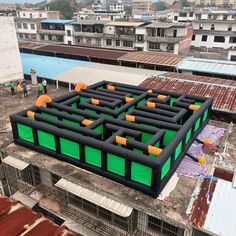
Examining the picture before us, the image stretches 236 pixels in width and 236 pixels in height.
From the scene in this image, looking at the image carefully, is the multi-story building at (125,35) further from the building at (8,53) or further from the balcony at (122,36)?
the building at (8,53)

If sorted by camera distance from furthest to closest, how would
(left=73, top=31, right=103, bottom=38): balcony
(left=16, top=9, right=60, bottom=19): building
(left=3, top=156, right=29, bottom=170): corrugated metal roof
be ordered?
1. (left=16, top=9, right=60, bottom=19): building
2. (left=73, top=31, right=103, bottom=38): balcony
3. (left=3, top=156, right=29, bottom=170): corrugated metal roof

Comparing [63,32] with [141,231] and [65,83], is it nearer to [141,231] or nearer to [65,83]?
[65,83]

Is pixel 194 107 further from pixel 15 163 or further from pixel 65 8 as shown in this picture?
pixel 65 8

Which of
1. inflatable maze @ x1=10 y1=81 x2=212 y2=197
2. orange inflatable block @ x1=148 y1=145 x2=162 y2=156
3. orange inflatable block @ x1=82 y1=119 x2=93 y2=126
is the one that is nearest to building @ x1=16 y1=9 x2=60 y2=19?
inflatable maze @ x1=10 y1=81 x2=212 y2=197

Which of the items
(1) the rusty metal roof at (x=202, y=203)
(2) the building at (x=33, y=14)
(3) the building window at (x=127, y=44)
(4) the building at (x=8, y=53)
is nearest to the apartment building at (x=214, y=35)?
Answer: (3) the building window at (x=127, y=44)

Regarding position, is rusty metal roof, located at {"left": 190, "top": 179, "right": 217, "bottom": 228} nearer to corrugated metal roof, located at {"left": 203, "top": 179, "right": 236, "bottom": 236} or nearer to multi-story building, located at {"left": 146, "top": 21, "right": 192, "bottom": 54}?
corrugated metal roof, located at {"left": 203, "top": 179, "right": 236, "bottom": 236}
